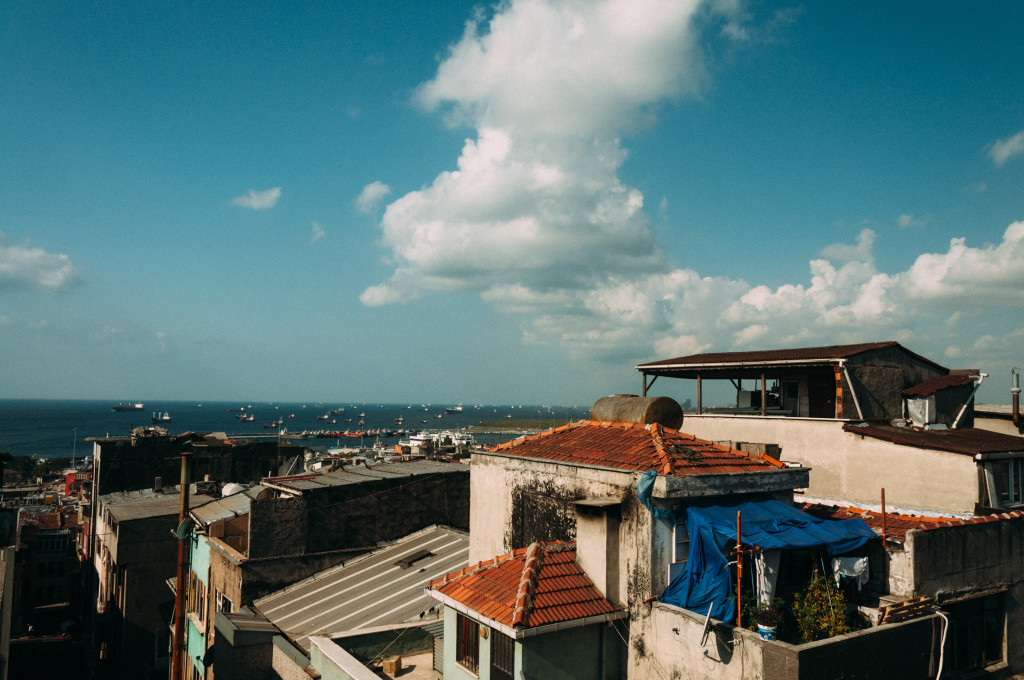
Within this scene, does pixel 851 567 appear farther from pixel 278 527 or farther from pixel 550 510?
pixel 278 527

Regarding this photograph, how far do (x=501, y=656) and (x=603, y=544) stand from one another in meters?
2.80

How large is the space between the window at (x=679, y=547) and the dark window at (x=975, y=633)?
6.01 m

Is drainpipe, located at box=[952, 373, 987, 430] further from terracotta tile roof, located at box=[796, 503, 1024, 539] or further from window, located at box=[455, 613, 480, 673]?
window, located at box=[455, 613, 480, 673]

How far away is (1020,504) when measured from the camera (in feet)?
63.0

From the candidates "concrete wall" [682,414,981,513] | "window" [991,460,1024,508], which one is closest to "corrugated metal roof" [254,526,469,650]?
"concrete wall" [682,414,981,513]

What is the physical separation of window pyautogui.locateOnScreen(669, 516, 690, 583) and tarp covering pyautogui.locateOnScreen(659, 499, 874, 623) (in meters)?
0.12

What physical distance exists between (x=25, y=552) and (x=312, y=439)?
143 metres

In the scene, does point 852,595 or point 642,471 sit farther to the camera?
point 852,595

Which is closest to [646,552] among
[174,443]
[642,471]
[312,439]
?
[642,471]

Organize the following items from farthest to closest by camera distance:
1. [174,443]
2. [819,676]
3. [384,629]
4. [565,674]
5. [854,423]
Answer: [174,443] < [854,423] < [384,629] < [565,674] < [819,676]

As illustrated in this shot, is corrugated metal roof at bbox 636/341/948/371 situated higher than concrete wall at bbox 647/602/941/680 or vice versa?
corrugated metal roof at bbox 636/341/948/371

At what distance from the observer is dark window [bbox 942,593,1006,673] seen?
13602 mm

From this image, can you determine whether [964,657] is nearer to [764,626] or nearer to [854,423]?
[764,626]

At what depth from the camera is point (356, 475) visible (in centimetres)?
2481
